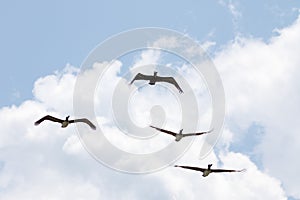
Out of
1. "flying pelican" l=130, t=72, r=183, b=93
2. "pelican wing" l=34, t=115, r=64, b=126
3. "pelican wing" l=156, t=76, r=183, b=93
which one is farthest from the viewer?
"pelican wing" l=156, t=76, r=183, b=93

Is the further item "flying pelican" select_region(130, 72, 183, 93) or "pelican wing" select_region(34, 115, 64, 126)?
"flying pelican" select_region(130, 72, 183, 93)

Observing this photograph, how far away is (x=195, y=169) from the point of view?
114375 millimetres

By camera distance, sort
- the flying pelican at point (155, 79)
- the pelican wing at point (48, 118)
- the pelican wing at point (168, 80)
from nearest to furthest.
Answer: the pelican wing at point (48, 118)
the flying pelican at point (155, 79)
the pelican wing at point (168, 80)

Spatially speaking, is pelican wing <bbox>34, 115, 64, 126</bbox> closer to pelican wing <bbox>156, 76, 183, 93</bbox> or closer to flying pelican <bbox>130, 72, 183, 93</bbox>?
flying pelican <bbox>130, 72, 183, 93</bbox>

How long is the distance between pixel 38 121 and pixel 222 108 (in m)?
27.7

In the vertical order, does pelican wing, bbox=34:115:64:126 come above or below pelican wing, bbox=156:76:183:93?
below

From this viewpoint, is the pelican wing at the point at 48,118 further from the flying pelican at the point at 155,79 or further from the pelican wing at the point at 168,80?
the pelican wing at the point at 168,80

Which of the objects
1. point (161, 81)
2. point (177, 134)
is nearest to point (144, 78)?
point (161, 81)

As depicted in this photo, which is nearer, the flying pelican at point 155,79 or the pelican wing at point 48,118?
the pelican wing at point 48,118

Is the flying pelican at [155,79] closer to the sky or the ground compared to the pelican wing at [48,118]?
closer to the sky

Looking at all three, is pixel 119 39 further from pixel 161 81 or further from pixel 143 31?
pixel 161 81

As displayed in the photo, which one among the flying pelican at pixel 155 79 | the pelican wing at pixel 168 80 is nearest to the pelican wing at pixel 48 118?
the flying pelican at pixel 155 79

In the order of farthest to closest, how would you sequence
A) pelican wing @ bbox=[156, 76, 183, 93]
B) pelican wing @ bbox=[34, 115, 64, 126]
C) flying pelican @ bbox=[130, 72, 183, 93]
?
1. pelican wing @ bbox=[156, 76, 183, 93]
2. flying pelican @ bbox=[130, 72, 183, 93]
3. pelican wing @ bbox=[34, 115, 64, 126]

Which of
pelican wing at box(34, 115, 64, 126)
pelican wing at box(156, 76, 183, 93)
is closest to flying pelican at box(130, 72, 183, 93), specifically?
pelican wing at box(156, 76, 183, 93)
